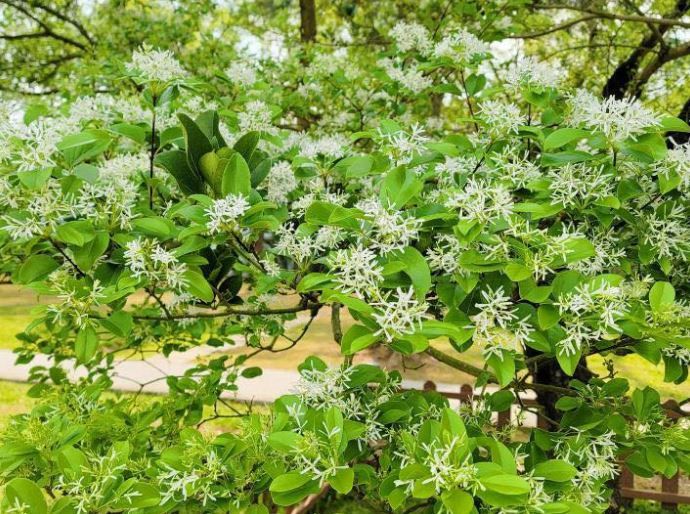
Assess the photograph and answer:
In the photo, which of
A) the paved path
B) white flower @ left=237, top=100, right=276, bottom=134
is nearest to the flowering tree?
white flower @ left=237, top=100, right=276, bottom=134

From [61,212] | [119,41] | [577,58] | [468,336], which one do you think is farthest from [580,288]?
[577,58]

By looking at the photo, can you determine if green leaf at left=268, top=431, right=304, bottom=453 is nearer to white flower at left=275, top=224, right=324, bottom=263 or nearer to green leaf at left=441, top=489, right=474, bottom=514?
green leaf at left=441, top=489, right=474, bottom=514

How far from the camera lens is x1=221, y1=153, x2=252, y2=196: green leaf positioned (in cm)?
132

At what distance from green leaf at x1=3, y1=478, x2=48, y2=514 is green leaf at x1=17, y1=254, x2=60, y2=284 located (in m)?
0.47

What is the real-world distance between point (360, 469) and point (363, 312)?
48cm

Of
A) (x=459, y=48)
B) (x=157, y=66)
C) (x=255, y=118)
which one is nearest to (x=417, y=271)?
(x=157, y=66)

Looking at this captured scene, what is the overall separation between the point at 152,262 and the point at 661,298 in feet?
3.59

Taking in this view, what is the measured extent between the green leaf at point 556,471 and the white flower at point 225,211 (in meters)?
0.81

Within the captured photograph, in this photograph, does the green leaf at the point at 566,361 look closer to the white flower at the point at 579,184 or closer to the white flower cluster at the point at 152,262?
the white flower at the point at 579,184

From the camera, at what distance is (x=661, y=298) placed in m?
1.30

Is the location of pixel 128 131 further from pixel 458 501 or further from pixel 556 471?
pixel 556 471

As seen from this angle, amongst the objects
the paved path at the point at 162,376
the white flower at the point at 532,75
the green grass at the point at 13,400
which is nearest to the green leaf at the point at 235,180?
the white flower at the point at 532,75

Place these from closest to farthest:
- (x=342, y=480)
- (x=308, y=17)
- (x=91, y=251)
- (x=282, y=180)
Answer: (x=342, y=480) < (x=91, y=251) < (x=282, y=180) < (x=308, y=17)

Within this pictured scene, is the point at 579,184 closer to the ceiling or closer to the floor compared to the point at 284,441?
closer to the ceiling
